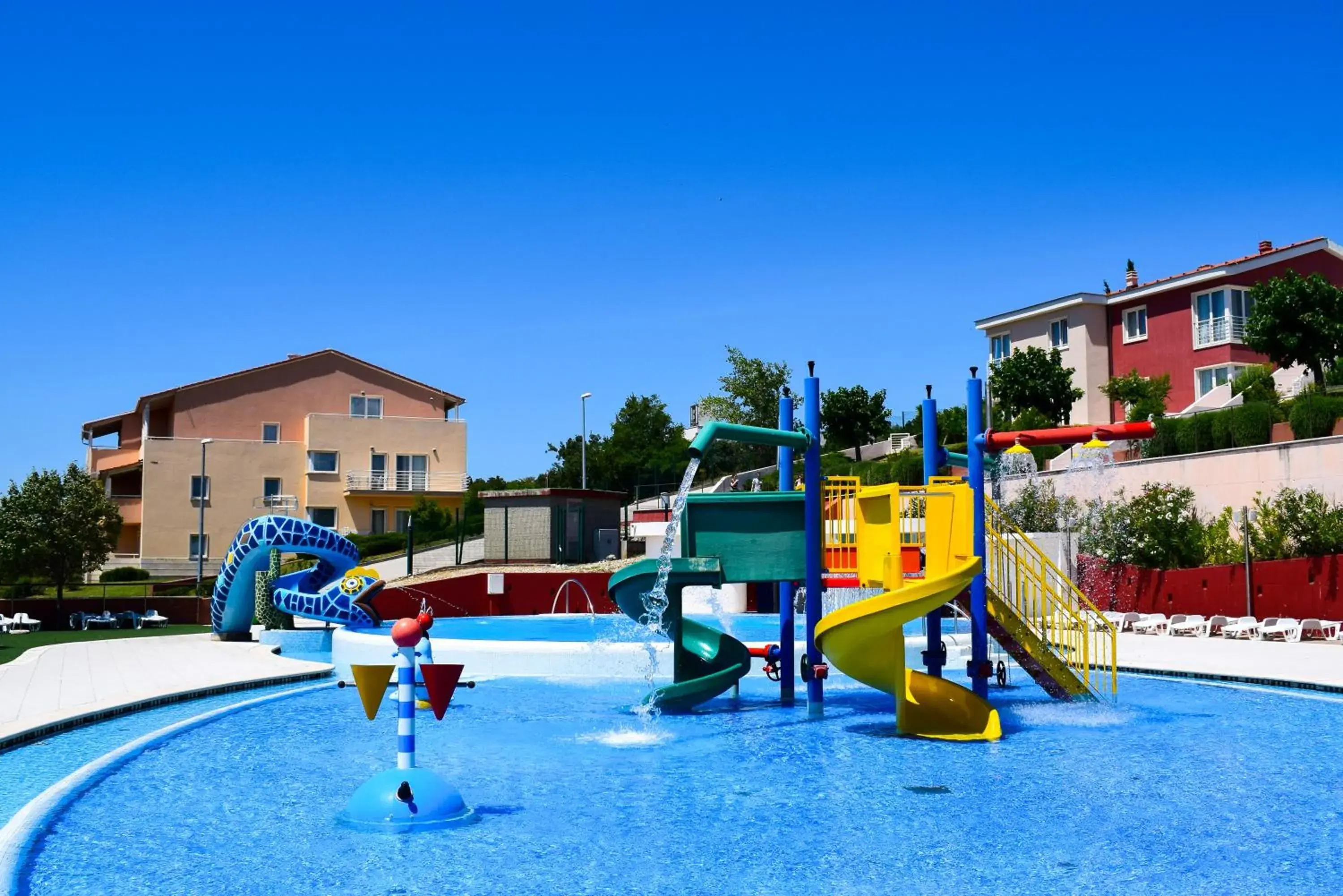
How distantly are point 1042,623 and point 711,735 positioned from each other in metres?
4.12

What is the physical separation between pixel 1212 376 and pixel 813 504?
38479 mm

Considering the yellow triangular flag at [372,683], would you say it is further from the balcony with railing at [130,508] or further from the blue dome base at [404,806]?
the balcony with railing at [130,508]

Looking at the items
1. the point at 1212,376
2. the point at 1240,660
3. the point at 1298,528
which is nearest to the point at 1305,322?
the point at 1212,376

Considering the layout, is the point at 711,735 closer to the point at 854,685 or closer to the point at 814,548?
the point at 814,548

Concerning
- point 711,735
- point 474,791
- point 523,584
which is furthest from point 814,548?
point 523,584

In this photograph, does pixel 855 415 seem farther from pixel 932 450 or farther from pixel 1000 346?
pixel 932 450

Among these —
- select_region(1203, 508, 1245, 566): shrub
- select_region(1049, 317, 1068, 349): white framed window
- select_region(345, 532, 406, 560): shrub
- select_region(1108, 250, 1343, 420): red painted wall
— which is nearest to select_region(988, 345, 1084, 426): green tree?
select_region(1108, 250, 1343, 420): red painted wall

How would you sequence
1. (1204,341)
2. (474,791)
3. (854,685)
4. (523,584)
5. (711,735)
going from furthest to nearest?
1. (1204,341)
2. (523,584)
3. (854,685)
4. (711,735)
5. (474,791)

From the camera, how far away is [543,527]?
40.3 m

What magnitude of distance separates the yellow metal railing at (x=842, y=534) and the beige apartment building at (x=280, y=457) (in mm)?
41716

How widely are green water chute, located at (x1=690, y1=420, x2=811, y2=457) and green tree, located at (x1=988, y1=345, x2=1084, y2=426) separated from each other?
120 feet

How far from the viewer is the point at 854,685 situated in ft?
59.2

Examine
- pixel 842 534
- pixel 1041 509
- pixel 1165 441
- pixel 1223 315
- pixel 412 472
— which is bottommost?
pixel 842 534

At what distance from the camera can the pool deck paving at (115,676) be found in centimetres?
1336
